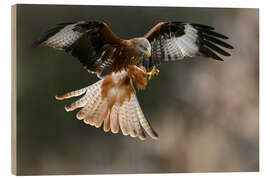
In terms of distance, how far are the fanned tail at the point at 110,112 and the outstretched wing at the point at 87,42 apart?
6.0 inches

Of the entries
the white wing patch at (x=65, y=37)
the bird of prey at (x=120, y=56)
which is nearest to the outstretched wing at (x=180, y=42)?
the bird of prey at (x=120, y=56)

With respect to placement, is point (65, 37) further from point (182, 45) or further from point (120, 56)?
point (182, 45)

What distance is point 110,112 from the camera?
4.14 m

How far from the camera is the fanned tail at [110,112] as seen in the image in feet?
13.5

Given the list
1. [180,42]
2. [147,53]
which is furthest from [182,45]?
[147,53]

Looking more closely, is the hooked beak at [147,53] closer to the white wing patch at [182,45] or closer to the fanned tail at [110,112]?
the white wing patch at [182,45]

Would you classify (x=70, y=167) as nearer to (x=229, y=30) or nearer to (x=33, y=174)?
(x=33, y=174)

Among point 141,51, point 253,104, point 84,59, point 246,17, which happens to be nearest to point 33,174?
point 84,59

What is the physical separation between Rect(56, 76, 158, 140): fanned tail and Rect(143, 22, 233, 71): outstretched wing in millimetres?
345

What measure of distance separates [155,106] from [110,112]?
13.7 inches

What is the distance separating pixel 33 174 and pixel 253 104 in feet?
5.89

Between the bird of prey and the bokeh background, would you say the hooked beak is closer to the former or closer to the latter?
the bird of prey

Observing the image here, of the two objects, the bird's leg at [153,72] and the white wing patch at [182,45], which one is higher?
the white wing patch at [182,45]

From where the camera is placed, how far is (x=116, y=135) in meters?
4.12
